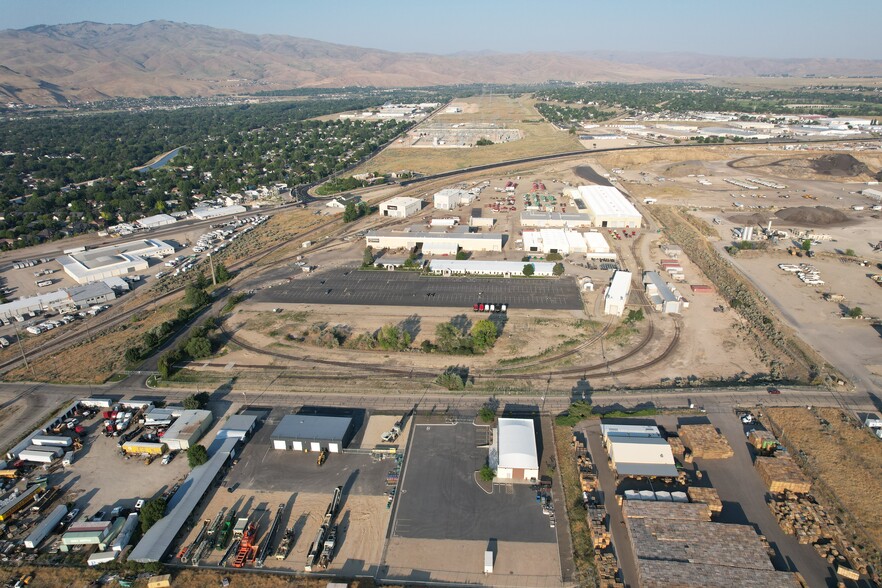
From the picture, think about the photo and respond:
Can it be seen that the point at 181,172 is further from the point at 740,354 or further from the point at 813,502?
the point at 813,502

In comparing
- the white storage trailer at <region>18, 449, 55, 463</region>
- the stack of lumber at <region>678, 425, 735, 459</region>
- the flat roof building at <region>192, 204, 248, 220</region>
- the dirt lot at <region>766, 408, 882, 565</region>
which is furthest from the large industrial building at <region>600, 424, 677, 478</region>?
the flat roof building at <region>192, 204, 248, 220</region>

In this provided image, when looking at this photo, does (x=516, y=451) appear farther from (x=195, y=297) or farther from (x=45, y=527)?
(x=195, y=297)

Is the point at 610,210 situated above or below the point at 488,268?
above

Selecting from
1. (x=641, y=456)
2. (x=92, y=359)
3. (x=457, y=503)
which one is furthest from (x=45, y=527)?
(x=641, y=456)

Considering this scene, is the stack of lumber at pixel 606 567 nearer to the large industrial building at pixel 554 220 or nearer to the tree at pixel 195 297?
the tree at pixel 195 297

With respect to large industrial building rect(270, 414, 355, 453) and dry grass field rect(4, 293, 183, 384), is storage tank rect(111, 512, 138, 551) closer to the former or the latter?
large industrial building rect(270, 414, 355, 453)

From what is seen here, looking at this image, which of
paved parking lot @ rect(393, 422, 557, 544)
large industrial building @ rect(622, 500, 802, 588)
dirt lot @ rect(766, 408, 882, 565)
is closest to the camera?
large industrial building @ rect(622, 500, 802, 588)

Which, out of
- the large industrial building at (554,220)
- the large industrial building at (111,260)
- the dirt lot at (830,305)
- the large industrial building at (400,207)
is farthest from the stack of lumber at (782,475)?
the large industrial building at (111,260)
